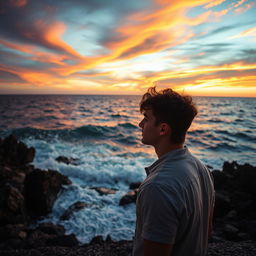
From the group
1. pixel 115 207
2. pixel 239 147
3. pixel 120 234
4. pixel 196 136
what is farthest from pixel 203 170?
pixel 196 136

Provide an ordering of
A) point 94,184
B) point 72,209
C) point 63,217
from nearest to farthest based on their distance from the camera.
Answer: point 63,217, point 72,209, point 94,184

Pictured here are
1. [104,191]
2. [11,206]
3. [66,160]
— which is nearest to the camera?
[11,206]

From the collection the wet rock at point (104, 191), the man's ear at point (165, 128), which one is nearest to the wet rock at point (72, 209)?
the wet rock at point (104, 191)

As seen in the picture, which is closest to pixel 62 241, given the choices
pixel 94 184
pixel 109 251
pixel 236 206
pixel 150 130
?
pixel 109 251

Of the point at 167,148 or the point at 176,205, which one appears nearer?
the point at 176,205

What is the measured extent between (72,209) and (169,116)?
6.76 m

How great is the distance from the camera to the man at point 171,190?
3.72 ft

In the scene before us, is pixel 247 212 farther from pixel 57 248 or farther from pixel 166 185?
pixel 166 185

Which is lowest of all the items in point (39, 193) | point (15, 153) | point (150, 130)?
point (39, 193)

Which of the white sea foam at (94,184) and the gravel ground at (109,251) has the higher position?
the gravel ground at (109,251)

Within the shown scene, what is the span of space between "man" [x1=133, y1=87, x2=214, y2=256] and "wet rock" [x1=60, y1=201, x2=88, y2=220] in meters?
5.99

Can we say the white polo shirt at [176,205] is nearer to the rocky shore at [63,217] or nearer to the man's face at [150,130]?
the man's face at [150,130]

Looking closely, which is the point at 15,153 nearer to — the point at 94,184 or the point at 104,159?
the point at 94,184

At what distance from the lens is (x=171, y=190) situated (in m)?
1.16
